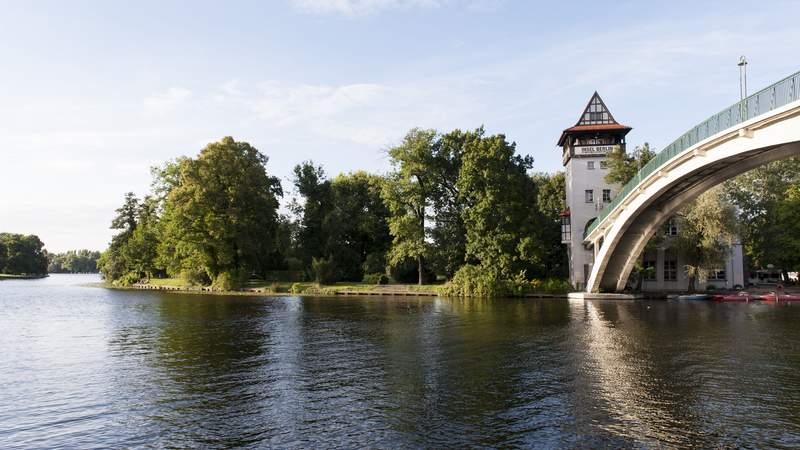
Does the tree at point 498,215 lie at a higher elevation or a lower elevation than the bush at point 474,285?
higher

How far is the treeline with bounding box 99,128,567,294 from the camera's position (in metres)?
50.0

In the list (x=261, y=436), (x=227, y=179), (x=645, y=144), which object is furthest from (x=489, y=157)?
(x=261, y=436)

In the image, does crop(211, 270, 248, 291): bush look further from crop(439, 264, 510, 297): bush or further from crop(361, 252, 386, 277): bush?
crop(439, 264, 510, 297): bush

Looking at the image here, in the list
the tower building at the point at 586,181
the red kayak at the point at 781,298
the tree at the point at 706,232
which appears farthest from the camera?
the tower building at the point at 586,181

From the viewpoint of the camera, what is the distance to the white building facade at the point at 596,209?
52.0 meters

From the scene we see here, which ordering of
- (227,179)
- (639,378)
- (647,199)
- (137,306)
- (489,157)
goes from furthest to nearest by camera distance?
1. (227,179)
2. (489,157)
3. (137,306)
4. (647,199)
5. (639,378)

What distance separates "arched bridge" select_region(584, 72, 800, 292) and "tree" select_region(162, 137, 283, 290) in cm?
3664

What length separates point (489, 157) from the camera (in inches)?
1972

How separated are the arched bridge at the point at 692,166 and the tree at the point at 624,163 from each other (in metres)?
5.86

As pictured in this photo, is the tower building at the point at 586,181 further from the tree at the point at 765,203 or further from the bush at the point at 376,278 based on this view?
the bush at the point at 376,278

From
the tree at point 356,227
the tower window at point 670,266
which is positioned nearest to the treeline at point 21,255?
the tree at point 356,227

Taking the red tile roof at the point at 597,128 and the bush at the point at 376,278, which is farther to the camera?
the bush at the point at 376,278

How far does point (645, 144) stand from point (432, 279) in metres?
26.8

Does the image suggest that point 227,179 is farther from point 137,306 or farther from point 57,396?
point 57,396
